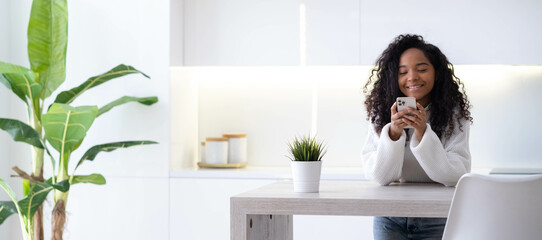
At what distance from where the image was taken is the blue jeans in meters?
2.15

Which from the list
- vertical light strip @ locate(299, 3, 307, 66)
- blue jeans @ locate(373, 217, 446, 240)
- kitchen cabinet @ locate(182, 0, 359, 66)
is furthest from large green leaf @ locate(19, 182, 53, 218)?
blue jeans @ locate(373, 217, 446, 240)

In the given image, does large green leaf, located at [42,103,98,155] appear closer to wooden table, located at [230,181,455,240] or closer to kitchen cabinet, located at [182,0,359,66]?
kitchen cabinet, located at [182,0,359,66]

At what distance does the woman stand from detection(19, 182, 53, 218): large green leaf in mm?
1514

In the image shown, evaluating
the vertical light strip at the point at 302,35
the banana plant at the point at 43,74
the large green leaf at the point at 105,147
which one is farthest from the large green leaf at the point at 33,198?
the vertical light strip at the point at 302,35

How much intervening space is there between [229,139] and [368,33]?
0.97m

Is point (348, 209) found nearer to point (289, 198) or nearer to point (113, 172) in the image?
point (289, 198)

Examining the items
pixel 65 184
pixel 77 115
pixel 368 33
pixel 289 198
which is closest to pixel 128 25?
pixel 77 115

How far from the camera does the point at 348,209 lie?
1741mm

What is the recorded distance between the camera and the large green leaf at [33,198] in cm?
307

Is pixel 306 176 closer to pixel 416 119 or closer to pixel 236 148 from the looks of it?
pixel 416 119

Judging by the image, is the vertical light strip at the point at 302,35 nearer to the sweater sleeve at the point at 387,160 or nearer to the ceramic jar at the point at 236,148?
the ceramic jar at the point at 236,148

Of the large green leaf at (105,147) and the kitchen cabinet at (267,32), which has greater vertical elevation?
the kitchen cabinet at (267,32)

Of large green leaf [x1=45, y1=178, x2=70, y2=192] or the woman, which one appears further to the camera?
large green leaf [x1=45, y1=178, x2=70, y2=192]

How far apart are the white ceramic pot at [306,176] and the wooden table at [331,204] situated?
0.10 feet
